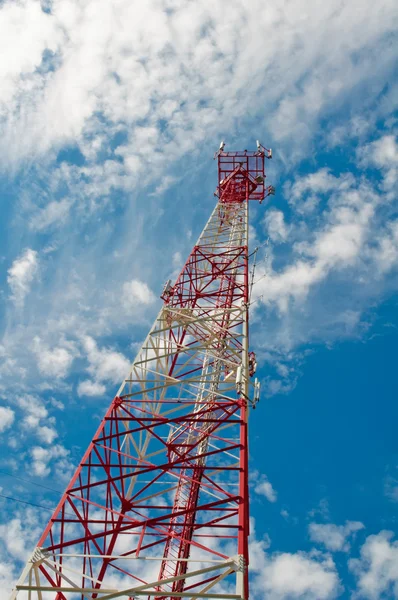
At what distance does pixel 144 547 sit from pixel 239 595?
6128mm

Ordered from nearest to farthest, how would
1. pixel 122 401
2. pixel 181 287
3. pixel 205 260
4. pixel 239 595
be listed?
pixel 239 595, pixel 122 401, pixel 181 287, pixel 205 260

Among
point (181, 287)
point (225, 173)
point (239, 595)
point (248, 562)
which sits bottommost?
point (239, 595)

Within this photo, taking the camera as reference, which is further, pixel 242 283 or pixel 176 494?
pixel 242 283

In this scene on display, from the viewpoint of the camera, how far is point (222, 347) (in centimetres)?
1961

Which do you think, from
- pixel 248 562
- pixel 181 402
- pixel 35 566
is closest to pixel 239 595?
pixel 248 562

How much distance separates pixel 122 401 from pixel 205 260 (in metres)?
11.8

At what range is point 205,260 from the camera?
26578mm

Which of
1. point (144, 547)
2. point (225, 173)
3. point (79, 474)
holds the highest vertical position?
point (225, 173)

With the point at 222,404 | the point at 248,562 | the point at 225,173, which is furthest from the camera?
the point at 225,173

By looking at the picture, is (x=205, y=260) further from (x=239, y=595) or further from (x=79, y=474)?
(x=239, y=595)

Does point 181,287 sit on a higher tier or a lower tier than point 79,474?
higher

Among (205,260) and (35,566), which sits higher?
(205,260)

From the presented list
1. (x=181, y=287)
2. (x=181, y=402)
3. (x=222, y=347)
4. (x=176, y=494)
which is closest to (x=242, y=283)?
(x=181, y=287)

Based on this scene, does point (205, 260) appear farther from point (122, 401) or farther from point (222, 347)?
point (122, 401)
